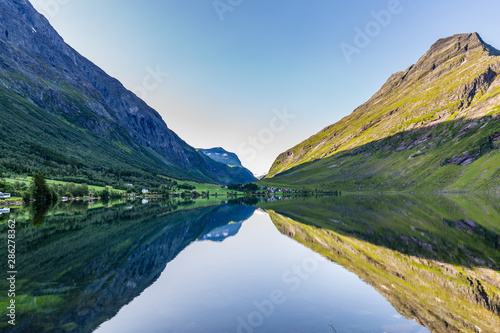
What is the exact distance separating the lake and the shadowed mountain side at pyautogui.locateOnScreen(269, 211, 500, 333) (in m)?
0.08

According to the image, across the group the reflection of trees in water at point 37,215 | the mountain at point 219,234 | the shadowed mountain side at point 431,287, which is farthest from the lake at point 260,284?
the reflection of trees in water at point 37,215

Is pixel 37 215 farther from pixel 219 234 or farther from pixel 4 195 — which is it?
pixel 4 195

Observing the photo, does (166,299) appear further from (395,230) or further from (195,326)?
(395,230)

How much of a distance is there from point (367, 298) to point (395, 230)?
29.2 meters

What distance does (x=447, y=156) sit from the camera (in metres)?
198

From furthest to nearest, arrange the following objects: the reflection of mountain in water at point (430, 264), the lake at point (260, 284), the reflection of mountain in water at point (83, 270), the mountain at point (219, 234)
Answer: the mountain at point (219, 234)
the reflection of mountain in water at point (430, 264)
the reflection of mountain in water at point (83, 270)
the lake at point (260, 284)

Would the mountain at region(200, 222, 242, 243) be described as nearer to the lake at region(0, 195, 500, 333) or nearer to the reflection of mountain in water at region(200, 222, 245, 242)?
the reflection of mountain in water at region(200, 222, 245, 242)

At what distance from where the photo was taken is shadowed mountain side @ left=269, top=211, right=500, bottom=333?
15.2 metres

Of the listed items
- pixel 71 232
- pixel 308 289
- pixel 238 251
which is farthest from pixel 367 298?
pixel 71 232

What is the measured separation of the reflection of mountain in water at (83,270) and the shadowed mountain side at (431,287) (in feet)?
60.9

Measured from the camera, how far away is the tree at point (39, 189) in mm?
108844

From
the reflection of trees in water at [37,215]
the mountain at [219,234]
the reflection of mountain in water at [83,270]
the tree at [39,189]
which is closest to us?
the reflection of mountain in water at [83,270]

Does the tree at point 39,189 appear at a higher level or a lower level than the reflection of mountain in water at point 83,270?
higher

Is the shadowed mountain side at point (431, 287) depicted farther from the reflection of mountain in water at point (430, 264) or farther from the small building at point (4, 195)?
the small building at point (4, 195)
